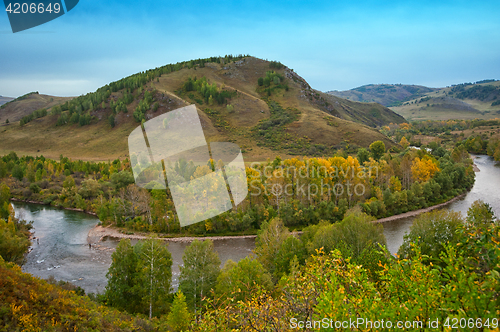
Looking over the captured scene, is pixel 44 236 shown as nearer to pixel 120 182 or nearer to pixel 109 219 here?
pixel 109 219

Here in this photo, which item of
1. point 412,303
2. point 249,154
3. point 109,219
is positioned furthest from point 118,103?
point 412,303

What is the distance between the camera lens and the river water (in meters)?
24.2

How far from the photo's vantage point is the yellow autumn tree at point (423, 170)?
44.8 meters

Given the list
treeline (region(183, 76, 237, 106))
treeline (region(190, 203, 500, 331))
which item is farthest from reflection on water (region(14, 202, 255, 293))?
treeline (region(183, 76, 237, 106))

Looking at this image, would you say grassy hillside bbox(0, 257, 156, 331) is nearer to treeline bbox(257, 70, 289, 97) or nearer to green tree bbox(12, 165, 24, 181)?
green tree bbox(12, 165, 24, 181)

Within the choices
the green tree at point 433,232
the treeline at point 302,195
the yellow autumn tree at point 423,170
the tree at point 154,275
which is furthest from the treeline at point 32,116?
the green tree at point 433,232

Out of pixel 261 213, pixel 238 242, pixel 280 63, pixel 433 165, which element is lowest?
pixel 238 242

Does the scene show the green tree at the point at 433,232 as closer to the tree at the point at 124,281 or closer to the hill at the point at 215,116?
the tree at the point at 124,281

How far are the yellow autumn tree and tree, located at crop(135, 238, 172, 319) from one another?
4043 cm

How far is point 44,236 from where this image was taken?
108ft

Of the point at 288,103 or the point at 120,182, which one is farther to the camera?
the point at 288,103

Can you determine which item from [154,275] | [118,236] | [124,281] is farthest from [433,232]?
[118,236]

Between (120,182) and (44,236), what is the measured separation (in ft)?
34.8

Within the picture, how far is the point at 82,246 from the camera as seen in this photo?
3066 centimetres
